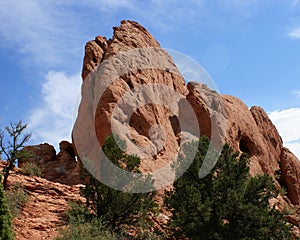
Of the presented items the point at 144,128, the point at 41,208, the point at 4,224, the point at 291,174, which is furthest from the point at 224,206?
the point at 291,174

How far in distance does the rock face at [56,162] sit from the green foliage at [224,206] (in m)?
13.6

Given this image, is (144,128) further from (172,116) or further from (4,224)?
(4,224)

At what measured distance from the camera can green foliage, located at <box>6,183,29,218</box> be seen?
17.4 metres

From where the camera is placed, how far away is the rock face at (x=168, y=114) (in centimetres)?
2591

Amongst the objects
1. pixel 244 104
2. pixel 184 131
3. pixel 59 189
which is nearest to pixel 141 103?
pixel 184 131

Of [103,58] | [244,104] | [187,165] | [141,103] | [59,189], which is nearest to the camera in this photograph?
[187,165]

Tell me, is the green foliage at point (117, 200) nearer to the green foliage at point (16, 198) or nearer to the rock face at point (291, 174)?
the green foliage at point (16, 198)

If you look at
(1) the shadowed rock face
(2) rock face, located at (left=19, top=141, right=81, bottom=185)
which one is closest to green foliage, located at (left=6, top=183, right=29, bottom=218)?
(1) the shadowed rock face

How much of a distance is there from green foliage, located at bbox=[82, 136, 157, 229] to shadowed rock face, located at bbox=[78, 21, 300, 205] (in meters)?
5.15

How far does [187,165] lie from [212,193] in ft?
5.50

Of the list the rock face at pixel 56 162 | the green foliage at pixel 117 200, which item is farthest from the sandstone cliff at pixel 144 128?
the green foliage at pixel 117 200

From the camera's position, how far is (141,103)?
2716 cm

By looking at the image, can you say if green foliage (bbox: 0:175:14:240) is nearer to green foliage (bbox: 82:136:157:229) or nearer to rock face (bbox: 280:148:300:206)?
green foliage (bbox: 82:136:157:229)

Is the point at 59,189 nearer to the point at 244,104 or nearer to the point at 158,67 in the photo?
the point at 158,67
